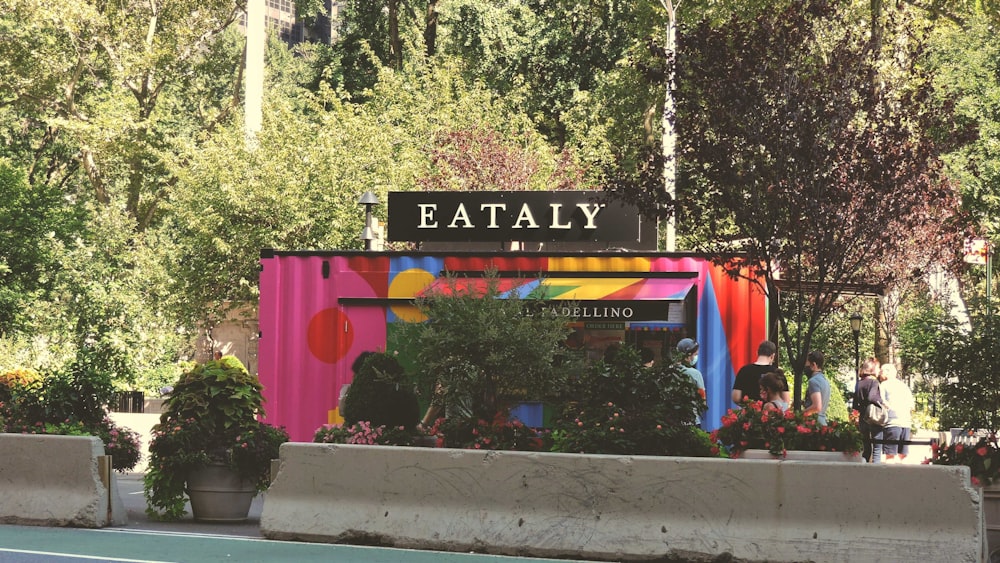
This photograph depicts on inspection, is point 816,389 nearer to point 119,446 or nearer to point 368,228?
point 119,446

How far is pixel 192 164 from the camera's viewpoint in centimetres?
3591

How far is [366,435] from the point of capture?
1286 cm

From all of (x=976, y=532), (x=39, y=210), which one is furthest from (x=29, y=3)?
(x=976, y=532)

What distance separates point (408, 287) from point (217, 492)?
6.48 m

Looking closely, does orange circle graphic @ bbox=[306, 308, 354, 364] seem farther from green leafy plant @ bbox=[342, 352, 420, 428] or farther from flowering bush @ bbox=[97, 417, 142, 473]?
green leafy plant @ bbox=[342, 352, 420, 428]

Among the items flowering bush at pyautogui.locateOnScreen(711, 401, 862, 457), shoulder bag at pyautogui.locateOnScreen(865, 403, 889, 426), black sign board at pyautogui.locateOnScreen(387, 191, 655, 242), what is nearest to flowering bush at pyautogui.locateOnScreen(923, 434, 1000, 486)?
flowering bush at pyautogui.locateOnScreen(711, 401, 862, 457)

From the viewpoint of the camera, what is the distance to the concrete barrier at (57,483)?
1278cm

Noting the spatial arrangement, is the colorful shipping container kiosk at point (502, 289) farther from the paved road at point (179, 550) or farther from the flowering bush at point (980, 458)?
the flowering bush at point (980, 458)

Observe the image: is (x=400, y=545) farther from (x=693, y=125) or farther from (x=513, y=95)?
(x=513, y=95)

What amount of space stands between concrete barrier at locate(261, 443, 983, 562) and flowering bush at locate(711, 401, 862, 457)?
1.74 m

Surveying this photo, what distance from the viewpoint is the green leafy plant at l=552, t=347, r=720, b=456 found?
1166 cm

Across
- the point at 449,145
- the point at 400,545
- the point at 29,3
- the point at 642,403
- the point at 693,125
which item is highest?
the point at 29,3

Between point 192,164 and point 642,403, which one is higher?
point 192,164

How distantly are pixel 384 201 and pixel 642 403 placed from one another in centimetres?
2372
